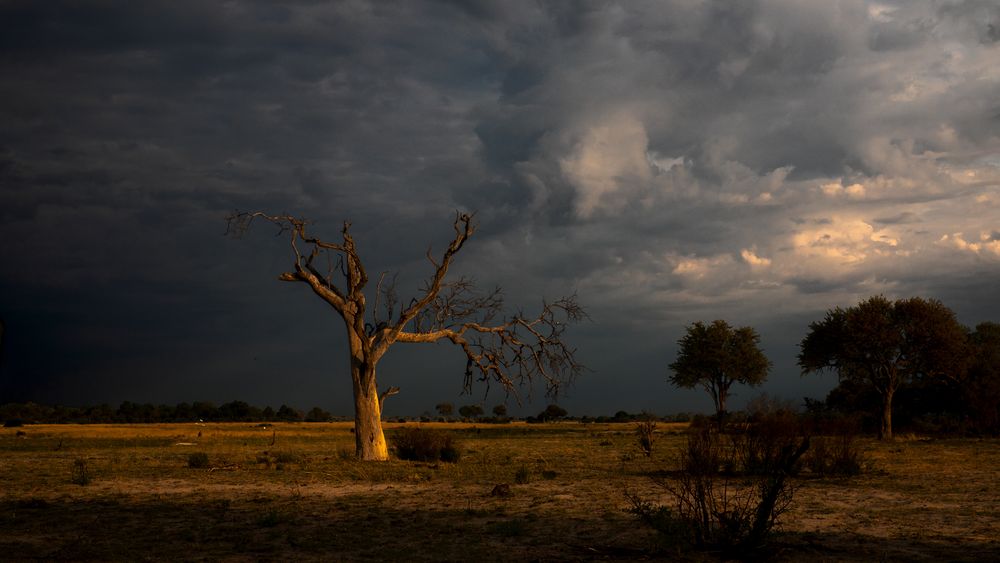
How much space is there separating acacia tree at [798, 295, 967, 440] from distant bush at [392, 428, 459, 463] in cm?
2543

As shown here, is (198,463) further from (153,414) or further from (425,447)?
(153,414)

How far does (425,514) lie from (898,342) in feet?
117

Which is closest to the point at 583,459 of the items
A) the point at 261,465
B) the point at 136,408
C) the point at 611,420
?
the point at 261,465

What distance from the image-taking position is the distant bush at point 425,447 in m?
26.9

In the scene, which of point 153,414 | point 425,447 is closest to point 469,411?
point 153,414

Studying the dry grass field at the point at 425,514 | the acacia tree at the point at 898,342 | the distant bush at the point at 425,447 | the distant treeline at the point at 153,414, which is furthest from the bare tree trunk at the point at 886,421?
the distant treeline at the point at 153,414

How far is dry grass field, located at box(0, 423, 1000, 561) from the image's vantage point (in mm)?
10742

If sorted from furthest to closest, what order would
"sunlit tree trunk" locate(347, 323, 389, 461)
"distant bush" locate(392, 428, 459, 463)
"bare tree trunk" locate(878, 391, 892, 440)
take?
"bare tree trunk" locate(878, 391, 892, 440), "distant bush" locate(392, 428, 459, 463), "sunlit tree trunk" locate(347, 323, 389, 461)

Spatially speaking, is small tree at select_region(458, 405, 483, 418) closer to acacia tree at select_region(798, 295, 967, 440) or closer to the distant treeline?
the distant treeline

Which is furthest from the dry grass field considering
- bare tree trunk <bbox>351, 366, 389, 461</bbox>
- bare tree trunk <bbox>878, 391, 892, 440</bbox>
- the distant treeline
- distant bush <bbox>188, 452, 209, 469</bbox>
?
the distant treeline

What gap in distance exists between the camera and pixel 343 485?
19.2 meters

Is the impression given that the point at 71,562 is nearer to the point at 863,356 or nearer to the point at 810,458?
the point at 810,458

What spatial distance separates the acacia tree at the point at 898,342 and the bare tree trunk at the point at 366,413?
28.0 m

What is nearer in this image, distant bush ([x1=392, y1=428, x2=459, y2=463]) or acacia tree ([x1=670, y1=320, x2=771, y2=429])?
distant bush ([x1=392, y1=428, x2=459, y2=463])
